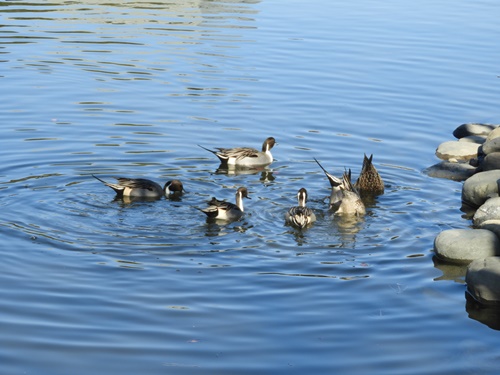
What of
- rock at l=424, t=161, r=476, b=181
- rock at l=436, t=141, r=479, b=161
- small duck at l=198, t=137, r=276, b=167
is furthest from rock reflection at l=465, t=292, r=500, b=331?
rock at l=436, t=141, r=479, b=161

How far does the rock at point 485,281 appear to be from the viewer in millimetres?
11156

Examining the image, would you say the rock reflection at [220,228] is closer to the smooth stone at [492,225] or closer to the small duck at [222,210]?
the small duck at [222,210]

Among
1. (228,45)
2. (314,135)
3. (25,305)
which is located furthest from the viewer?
(228,45)

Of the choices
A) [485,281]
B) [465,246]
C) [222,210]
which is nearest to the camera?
[485,281]

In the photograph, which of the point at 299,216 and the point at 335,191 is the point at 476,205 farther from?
the point at 299,216

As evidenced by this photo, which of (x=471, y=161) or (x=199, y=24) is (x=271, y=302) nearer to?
(x=471, y=161)

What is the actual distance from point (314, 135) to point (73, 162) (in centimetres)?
444

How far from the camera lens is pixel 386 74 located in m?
22.8

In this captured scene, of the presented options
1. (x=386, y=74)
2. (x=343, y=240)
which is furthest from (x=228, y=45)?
(x=343, y=240)

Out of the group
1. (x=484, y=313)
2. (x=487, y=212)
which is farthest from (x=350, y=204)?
(x=484, y=313)

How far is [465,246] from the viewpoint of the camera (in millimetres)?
12453

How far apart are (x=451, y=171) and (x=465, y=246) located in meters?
4.03

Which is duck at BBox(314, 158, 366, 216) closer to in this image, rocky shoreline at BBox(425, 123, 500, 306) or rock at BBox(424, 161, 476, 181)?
rocky shoreline at BBox(425, 123, 500, 306)

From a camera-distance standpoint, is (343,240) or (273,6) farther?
(273,6)
